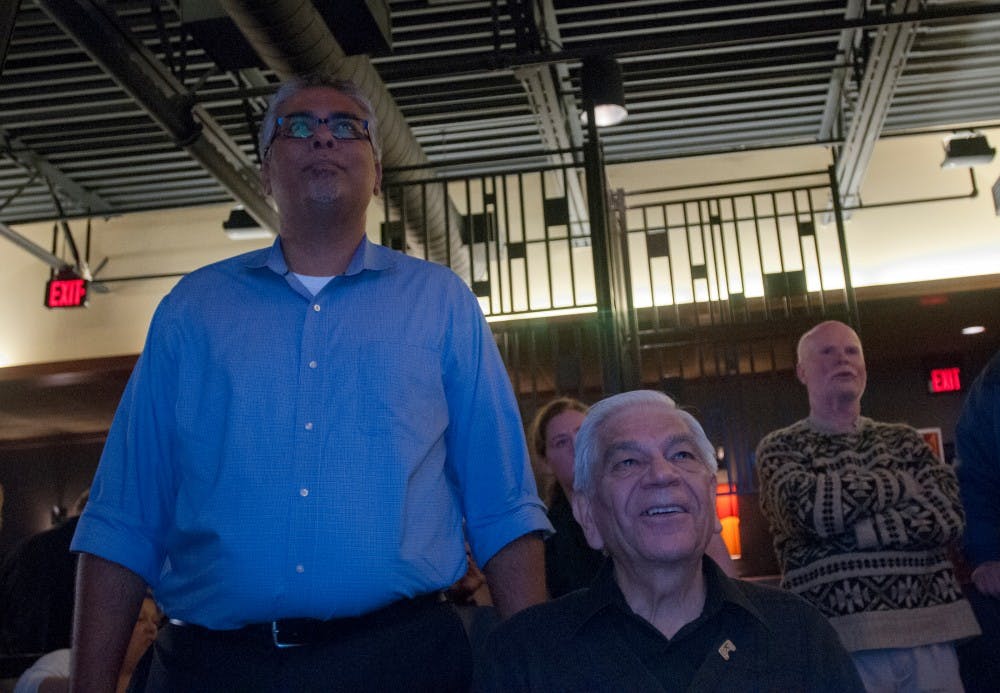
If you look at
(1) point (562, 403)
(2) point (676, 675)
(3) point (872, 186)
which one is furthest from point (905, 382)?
(2) point (676, 675)

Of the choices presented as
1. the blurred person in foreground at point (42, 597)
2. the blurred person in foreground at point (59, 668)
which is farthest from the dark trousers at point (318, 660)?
the blurred person in foreground at point (42, 597)

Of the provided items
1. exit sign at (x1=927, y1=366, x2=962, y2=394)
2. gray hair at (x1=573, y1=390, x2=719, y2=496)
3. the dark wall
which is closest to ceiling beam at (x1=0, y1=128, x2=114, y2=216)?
the dark wall

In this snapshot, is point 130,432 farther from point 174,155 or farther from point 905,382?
point 905,382

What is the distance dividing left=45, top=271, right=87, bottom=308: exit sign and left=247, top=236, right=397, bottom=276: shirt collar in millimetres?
7102

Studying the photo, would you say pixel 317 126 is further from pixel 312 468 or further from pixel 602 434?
pixel 602 434

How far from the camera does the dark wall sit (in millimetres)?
9758

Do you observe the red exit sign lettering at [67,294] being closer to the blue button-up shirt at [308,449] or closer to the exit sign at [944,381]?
the blue button-up shirt at [308,449]

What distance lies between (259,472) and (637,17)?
4972 mm

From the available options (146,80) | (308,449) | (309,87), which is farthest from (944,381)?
(308,449)

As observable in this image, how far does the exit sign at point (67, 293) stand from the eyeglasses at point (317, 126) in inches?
279

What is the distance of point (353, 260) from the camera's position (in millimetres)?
1435

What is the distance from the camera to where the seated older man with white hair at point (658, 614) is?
1.36m

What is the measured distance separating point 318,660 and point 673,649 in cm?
56

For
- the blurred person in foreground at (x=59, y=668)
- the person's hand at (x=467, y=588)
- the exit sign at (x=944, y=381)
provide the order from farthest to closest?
the exit sign at (x=944, y=381), the person's hand at (x=467, y=588), the blurred person in foreground at (x=59, y=668)
